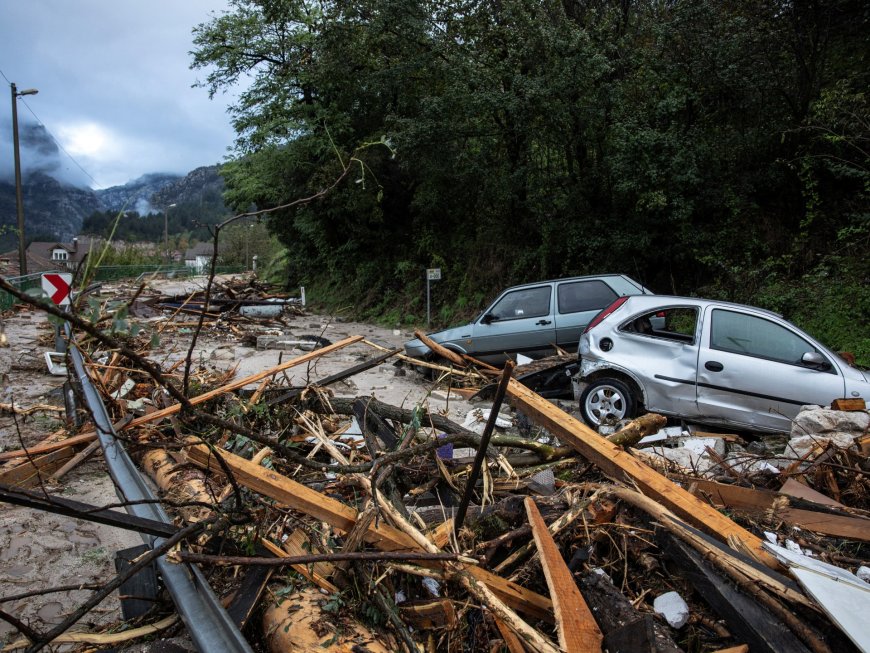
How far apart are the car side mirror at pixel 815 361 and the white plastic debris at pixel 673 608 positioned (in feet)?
15.1

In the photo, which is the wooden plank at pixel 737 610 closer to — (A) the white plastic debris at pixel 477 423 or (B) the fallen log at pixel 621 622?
(B) the fallen log at pixel 621 622

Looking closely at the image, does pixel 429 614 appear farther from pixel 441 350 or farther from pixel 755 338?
pixel 441 350

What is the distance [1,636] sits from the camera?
2.83m

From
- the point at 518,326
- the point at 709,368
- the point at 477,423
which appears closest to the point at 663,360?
the point at 709,368

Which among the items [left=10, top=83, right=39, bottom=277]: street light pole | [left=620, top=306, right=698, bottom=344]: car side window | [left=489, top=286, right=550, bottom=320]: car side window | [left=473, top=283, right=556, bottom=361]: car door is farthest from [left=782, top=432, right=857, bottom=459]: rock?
[left=10, top=83, right=39, bottom=277]: street light pole

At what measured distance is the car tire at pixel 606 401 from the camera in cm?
673

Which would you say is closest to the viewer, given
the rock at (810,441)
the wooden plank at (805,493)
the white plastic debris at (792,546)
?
the white plastic debris at (792,546)

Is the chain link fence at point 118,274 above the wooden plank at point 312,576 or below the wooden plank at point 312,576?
above

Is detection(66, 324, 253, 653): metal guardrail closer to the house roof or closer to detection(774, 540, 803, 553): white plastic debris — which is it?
detection(774, 540, 803, 553): white plastic debris

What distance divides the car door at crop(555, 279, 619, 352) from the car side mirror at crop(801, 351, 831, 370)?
139 inches

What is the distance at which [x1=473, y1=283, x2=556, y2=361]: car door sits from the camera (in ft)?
31.1

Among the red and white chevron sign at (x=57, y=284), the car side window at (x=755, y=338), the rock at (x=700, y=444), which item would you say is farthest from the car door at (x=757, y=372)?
the red and white chevron sign at (x=57, y=284)

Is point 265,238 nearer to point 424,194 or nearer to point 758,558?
point 424,194

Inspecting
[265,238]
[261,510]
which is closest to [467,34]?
[261,510]
